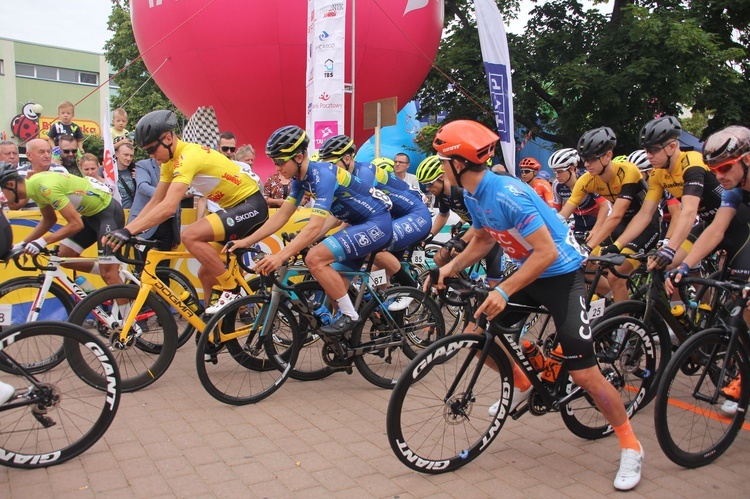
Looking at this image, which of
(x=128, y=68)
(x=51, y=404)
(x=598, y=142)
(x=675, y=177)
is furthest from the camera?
(x=128, y=68)

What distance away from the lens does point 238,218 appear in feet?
19.0

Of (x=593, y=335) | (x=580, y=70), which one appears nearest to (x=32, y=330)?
(x=593, y=335)

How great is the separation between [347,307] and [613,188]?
116 inches

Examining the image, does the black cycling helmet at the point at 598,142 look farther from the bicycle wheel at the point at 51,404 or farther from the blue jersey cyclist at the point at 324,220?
the bicycle wheel at the point at 51,404

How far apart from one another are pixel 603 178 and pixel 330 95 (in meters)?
3.93

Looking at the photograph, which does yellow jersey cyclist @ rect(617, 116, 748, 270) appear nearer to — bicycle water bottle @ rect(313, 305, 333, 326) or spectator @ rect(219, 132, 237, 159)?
bicycle water bottle @ rect(313, 305, 333, 326)

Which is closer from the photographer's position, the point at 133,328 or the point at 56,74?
the point at 133,328

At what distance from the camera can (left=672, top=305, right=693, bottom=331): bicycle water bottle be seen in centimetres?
484

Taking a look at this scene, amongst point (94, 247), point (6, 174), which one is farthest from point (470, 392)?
point (94, 247)

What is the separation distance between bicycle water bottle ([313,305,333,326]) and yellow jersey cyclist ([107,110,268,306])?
743 millimetres

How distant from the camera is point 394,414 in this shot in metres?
3.54

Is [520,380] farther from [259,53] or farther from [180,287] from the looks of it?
[259,53]

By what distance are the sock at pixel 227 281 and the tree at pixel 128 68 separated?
92.8ft

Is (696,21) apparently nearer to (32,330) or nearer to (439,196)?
(439,196)
